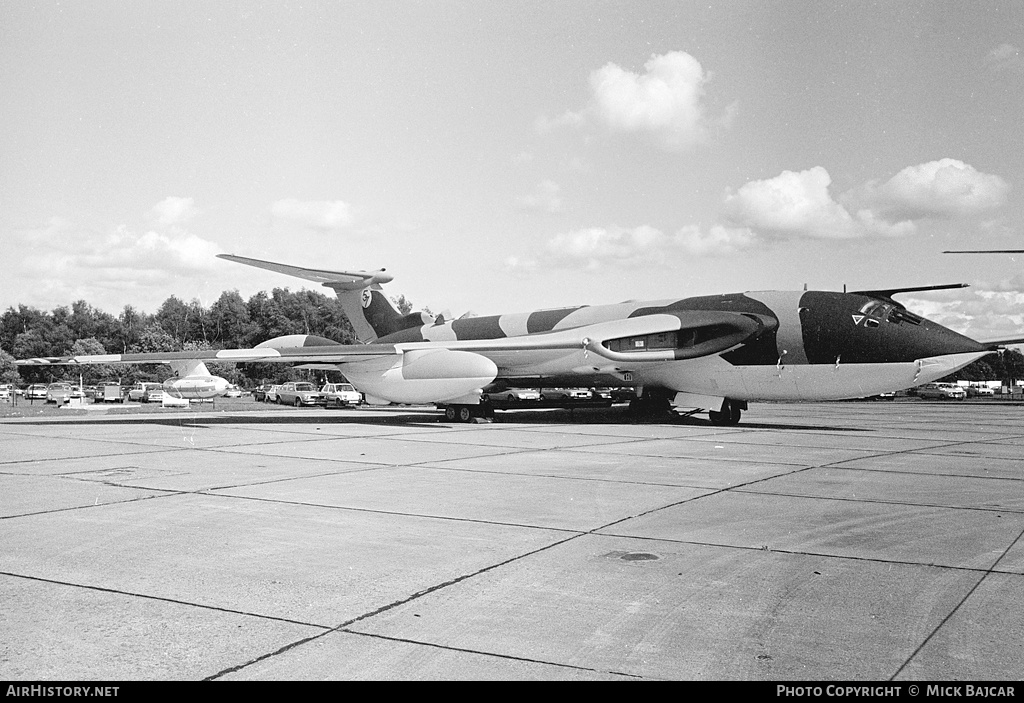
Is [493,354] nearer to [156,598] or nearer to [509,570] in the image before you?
[509,570]

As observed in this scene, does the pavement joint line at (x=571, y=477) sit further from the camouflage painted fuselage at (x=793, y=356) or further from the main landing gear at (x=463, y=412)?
the main landing gear at (x=463, y=412)

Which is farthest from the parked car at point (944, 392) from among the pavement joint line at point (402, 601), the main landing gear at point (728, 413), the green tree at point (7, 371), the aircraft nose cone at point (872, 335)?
the green tree at point (7, 371)

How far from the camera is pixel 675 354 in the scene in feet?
69.7

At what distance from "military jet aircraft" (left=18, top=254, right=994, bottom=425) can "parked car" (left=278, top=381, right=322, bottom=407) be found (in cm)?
1895

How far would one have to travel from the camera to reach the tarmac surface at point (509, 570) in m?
4.16

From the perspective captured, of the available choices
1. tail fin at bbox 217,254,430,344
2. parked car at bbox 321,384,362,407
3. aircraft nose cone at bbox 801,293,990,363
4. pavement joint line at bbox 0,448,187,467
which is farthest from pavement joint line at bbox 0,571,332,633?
parked car at bbox 321,384,362,407

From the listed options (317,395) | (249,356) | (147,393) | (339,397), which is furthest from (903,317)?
(147,393)

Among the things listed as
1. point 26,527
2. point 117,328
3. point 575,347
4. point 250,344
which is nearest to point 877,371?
point 575,347

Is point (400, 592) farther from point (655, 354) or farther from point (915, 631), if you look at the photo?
point (655, 354)

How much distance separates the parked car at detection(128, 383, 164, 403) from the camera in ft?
160

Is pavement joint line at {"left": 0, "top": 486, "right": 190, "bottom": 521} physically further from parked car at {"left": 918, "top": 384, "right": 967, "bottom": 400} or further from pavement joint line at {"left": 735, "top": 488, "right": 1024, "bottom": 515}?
parked car at {"left": 918, "top": 384, "right": 967, "bottom": 400}

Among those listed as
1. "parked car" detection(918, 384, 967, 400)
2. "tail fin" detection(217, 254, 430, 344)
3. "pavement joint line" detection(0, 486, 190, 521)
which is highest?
"tail fin" detection(217, 254, 430, 344)

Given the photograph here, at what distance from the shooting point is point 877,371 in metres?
19.3

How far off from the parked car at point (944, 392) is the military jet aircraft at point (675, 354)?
45020mm
